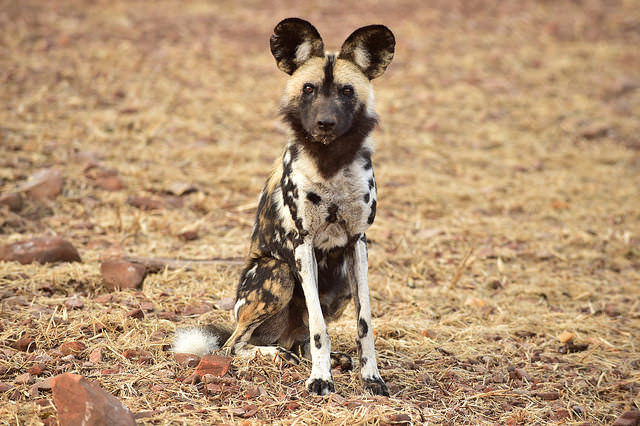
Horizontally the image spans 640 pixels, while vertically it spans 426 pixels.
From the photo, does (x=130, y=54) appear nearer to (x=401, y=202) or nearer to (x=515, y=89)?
(x=401, y=202)

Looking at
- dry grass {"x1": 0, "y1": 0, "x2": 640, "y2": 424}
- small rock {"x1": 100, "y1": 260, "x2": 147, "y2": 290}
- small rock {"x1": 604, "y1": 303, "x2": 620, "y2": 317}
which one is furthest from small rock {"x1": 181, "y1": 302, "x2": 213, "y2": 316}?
small rock {"x1": 604, "y1": 303, "x2": 620, "y2": 317}

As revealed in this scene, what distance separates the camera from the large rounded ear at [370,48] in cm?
355

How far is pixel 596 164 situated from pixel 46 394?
25.2 ft

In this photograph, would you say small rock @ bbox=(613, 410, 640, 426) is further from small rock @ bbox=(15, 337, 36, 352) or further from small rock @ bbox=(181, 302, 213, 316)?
small rock @ bbox=(15, 337, 36, 352)

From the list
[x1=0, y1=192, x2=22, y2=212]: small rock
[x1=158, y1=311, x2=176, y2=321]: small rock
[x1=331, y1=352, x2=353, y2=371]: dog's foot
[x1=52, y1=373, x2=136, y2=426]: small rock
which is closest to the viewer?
[x1=52, y1=373, x2=136, y2=426]: small rock

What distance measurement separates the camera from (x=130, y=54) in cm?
999

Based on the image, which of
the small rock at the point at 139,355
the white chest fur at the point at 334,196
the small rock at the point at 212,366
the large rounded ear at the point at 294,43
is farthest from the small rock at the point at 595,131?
the small rock at the point at 139,355

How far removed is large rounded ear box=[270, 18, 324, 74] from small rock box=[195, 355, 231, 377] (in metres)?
1.66

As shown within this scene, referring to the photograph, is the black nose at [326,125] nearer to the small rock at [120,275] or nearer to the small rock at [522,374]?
the small rock at [522,374]

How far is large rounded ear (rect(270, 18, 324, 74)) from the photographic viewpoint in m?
3.53

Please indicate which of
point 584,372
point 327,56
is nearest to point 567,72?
point 584,372

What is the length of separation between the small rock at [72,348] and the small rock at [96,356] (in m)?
0.09

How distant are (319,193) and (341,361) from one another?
1.09m

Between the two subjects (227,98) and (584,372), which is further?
(227,98)
